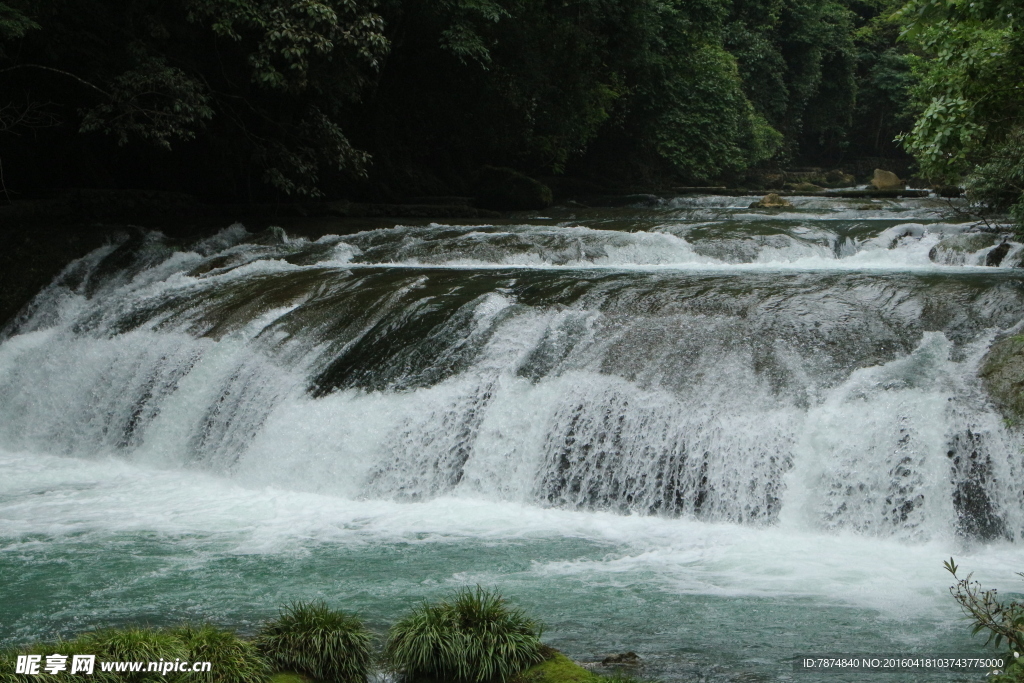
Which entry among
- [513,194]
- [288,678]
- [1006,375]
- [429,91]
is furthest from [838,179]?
[288,678]

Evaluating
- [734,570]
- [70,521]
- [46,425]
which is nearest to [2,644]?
[70,521]

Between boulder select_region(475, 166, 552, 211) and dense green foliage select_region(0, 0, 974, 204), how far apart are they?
0.68 m

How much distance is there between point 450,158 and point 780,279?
1330 centimetres

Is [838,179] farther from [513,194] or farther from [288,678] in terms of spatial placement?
[288,678]

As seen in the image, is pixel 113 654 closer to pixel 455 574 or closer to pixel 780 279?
pixel 455 574

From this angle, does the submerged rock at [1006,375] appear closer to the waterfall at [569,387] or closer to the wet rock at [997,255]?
the waterfall at [569,387]

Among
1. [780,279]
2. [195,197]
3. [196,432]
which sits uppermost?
[195,197]

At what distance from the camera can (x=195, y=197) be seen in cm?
1858

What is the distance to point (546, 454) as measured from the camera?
8266mm

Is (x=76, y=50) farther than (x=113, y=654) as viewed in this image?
Yes

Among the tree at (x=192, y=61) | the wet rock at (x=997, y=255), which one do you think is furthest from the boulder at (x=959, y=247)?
the tree at (x=192, y=61)

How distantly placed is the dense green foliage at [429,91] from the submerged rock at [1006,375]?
2237mm

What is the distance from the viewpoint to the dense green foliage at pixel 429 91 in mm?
11219

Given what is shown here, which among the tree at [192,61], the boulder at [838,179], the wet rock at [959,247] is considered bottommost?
the wet rock at [959,247]
